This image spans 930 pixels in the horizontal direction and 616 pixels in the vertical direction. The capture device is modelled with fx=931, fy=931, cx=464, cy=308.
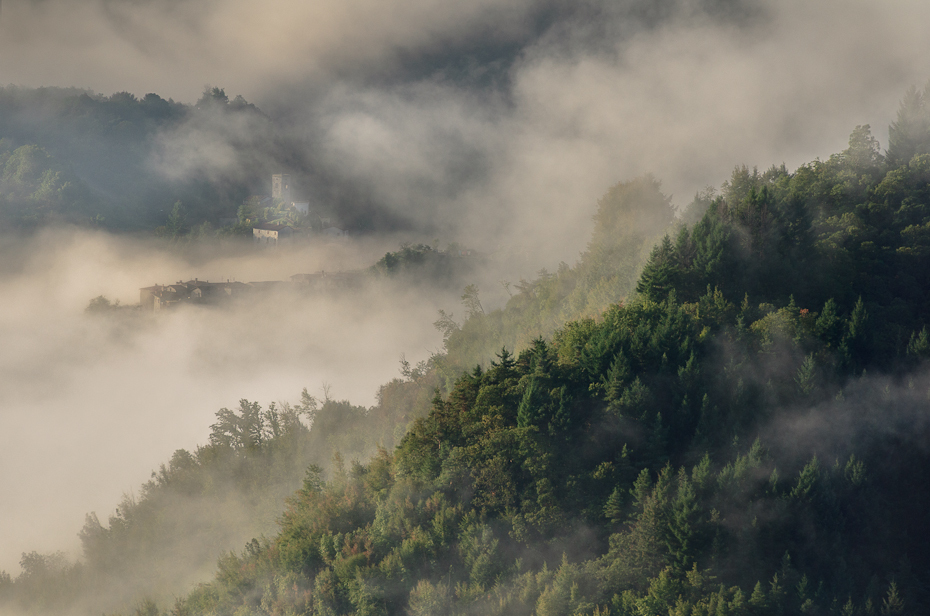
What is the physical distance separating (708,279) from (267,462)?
51923 millimetres

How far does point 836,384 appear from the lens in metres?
46.8

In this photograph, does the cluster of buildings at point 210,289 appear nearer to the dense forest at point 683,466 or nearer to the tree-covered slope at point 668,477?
the dense forest at point 683,466

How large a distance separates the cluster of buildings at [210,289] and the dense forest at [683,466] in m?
126

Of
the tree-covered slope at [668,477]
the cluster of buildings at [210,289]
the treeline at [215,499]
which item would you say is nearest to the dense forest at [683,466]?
the tree-covered slope at [668,477]

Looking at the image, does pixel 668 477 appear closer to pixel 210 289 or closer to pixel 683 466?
pixel 683 466

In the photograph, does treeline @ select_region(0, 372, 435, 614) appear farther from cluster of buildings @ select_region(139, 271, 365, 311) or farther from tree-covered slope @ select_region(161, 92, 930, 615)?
cluster of buildings @ select_region(139, 271, 365, 311)

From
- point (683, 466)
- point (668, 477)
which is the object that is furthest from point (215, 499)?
point (668, 477)

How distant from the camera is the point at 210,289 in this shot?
598 feet

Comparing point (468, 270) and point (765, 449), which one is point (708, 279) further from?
point (468, 270)

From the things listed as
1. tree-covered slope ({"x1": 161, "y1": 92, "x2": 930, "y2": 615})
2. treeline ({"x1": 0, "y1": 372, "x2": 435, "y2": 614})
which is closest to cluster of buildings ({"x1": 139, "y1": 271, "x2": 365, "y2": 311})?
treeline ({"x1": 0, "y1": 372, "x2": 435, "y2": 614})

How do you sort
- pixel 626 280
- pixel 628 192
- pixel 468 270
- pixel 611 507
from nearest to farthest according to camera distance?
pixel 611 507, pixel 626 280, pixel 628 192, pixel 468 270

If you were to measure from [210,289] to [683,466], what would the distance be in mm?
151796

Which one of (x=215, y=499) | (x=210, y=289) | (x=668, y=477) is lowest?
(x=668, y=477)

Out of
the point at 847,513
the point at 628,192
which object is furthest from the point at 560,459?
the point at 628,192
